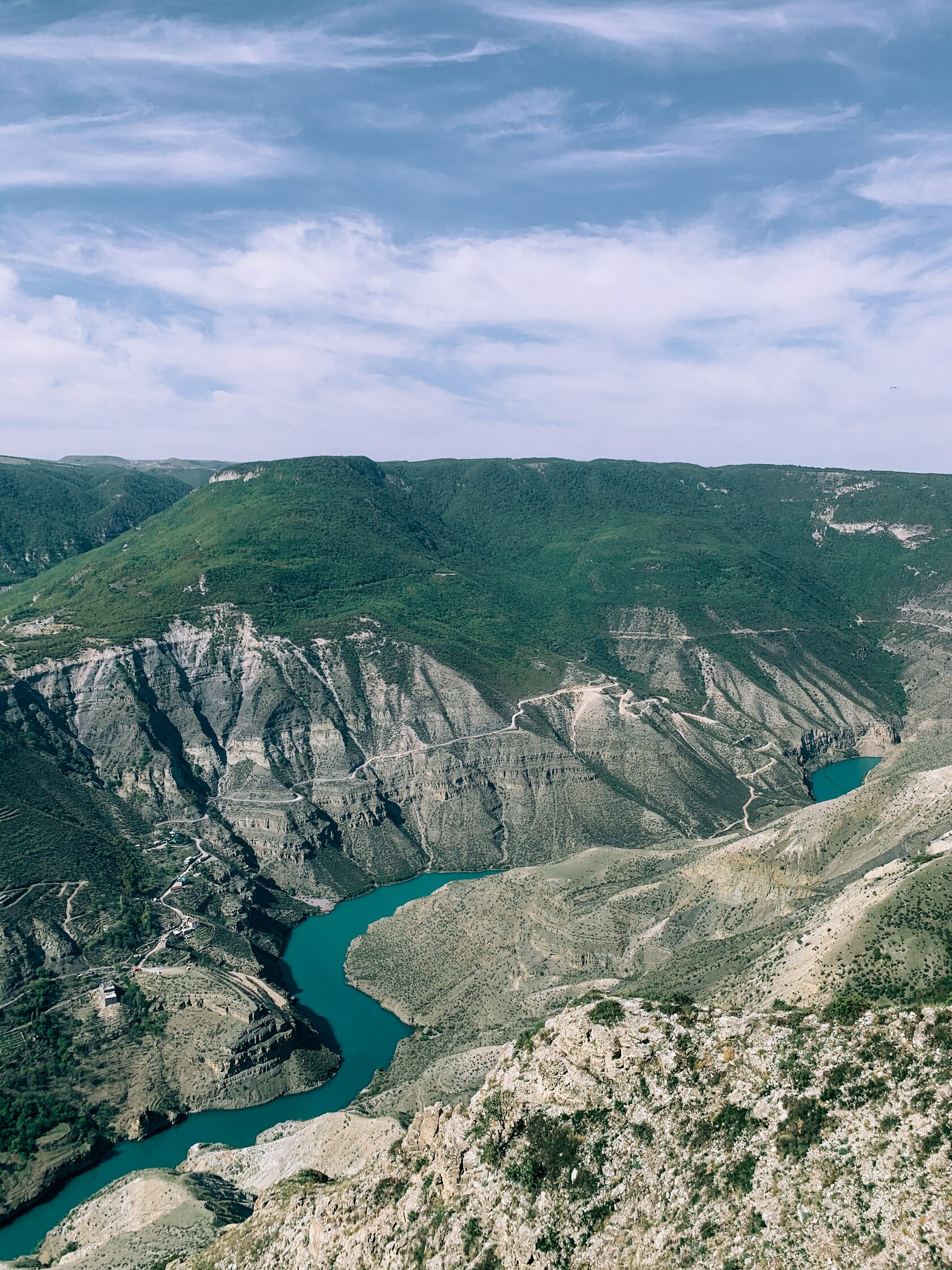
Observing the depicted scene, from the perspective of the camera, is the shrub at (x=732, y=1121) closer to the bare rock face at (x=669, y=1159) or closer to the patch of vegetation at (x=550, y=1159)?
the bare rock face at (x=669, y=1159)

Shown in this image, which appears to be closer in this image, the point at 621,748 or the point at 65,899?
the point at 65,899

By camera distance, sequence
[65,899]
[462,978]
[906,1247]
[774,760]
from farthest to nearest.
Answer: [774,760], [65,899], [462,978], [906,1247]

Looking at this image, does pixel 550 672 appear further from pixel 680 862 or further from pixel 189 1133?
pixel 189 1133

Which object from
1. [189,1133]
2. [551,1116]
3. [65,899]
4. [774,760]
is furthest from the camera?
[774,760]

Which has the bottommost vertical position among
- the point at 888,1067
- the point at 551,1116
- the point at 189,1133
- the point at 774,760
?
the point at 189,1133

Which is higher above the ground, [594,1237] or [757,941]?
[594,1237]

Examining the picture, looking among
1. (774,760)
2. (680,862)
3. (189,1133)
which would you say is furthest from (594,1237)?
(774,760)
